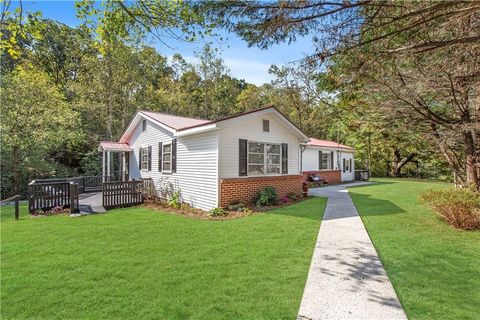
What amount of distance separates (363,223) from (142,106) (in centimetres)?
2322

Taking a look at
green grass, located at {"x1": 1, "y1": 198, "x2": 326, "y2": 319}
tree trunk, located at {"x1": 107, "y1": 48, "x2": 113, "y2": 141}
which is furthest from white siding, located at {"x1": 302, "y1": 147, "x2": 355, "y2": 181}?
tree trunk, located at {"x1": 107, "y1": 48, "x2": 113, "y2": 141}

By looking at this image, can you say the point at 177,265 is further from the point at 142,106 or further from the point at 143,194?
the point at 142,106

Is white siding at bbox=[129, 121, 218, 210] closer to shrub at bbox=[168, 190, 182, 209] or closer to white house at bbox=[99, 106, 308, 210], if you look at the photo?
white house at bbox=[99, 106, 308, 210]

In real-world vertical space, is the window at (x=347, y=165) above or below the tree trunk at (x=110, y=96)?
below


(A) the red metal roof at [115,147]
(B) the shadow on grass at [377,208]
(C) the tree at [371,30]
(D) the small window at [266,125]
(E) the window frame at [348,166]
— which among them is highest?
(C) the tree at [371,30]

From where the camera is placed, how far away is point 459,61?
5336mm

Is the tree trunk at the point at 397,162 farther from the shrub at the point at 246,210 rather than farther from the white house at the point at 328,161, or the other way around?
the shrub at the point at 246,210

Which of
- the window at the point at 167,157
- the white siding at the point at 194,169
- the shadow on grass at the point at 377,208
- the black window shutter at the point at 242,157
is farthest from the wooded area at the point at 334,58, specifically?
the window at the point at 167,157

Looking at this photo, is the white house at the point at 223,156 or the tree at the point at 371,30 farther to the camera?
the white house at the point at 223,156

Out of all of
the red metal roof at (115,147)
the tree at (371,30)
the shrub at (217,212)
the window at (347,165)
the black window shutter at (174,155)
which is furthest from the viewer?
the window at (347,165)

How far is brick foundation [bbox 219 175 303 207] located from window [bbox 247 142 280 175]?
48 centimetres

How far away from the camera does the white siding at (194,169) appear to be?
367 inches

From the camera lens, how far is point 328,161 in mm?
20516

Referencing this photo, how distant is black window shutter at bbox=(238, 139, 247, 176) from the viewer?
995cm
